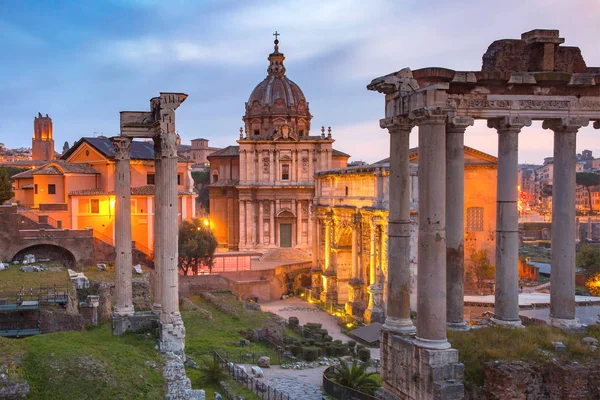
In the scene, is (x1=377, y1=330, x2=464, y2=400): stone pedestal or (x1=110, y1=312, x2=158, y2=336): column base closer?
(x1=377, y1=330, x2=464, y2=400): stone pedestal

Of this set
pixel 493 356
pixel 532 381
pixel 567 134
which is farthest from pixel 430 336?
pixel 567 134

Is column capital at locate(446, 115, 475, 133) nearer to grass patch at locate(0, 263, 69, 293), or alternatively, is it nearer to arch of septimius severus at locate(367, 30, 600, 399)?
arch of septimius severus at locate(367, 30, 600, 399)

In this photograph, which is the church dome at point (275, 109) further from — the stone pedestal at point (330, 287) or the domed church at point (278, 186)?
the stone pedestal at point (330, 287)

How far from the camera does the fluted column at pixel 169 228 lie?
18.4 meters

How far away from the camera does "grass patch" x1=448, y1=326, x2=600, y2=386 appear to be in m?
12.9

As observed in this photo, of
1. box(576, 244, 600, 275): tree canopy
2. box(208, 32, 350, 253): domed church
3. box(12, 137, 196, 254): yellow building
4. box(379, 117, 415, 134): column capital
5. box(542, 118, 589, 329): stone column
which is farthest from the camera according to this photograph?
box(208, 32, 350, 253): domed church

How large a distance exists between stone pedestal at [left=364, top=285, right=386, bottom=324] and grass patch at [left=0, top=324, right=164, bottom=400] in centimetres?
1998

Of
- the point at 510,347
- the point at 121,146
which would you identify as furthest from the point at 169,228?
the point at 510,347

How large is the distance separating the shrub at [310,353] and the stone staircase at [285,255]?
25222mm

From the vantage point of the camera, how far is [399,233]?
565 inches

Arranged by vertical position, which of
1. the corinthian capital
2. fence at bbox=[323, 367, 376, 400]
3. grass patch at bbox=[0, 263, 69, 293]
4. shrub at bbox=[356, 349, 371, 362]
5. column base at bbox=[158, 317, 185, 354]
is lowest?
shrub at bbox=[356, 349, 371, 362]

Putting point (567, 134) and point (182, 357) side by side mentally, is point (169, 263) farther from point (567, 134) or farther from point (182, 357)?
point (567, 134)

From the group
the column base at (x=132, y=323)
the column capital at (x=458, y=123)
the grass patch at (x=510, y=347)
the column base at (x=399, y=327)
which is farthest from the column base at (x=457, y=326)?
the column base at (x=132, y=323)

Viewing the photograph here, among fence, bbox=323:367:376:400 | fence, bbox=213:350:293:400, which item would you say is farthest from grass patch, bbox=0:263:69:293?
fence, bbox=323:367:376:400
